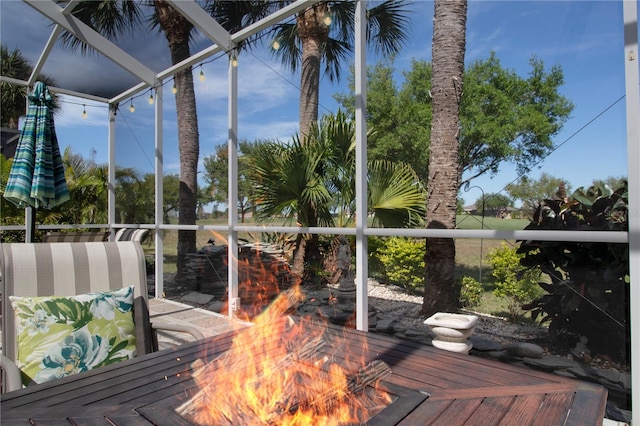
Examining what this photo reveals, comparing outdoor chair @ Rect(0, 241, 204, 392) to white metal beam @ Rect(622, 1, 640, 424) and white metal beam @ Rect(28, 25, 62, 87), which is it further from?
white metal beam @ Rect(28, 25, 62, 87)

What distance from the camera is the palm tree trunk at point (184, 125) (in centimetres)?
531

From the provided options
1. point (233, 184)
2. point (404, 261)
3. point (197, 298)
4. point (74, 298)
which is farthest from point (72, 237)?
point (404, 261)

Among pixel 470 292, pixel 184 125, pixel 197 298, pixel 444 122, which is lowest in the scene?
pixel 197 298

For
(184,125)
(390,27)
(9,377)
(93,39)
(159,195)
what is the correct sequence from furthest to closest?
(184,125)
(159,195)
(93,39)
(390,27)
(9,377)

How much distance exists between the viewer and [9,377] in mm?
1345

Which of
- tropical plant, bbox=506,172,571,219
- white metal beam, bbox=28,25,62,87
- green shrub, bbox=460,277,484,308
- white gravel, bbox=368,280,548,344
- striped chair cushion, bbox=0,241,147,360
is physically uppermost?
white metal beam, bbox=28,25,62,87

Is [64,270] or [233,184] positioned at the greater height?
[233,184]

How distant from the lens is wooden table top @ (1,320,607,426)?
0.96 m

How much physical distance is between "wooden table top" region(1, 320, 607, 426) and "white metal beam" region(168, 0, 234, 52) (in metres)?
3.21

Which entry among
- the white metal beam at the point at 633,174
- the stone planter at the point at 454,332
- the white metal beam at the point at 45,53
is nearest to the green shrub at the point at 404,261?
the stone planter at the point at 454,332

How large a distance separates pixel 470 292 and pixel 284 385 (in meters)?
2.17

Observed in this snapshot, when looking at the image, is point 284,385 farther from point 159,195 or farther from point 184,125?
point 184,125

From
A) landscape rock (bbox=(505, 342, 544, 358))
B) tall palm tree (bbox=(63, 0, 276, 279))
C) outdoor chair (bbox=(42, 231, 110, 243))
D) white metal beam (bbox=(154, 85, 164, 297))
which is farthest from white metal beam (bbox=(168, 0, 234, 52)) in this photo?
landscape rock (bbox=(505, 342, 544, 358))

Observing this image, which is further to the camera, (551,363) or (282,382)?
(551,363)
